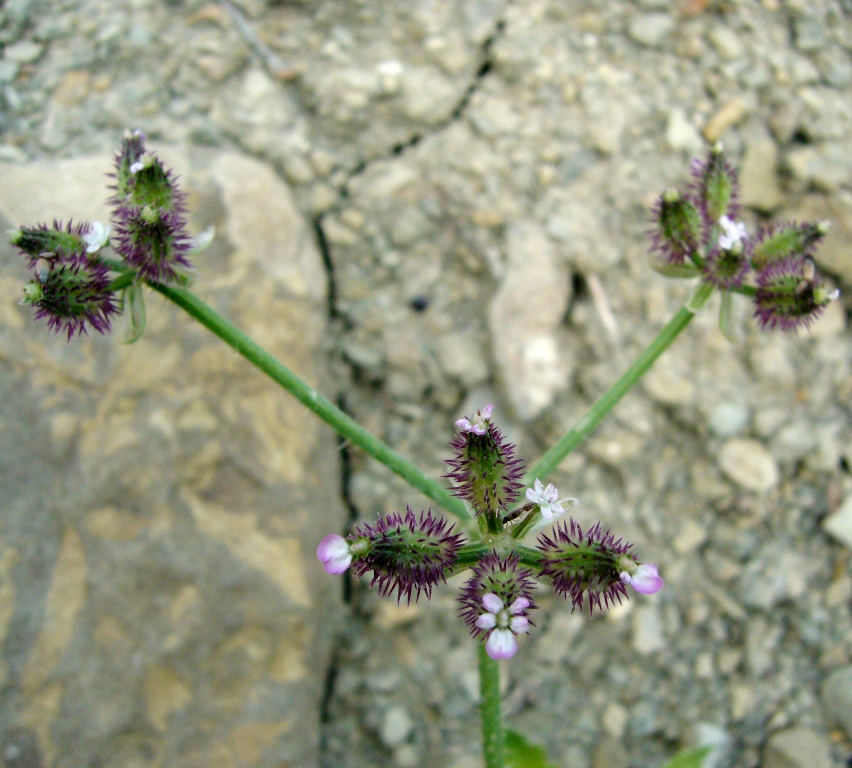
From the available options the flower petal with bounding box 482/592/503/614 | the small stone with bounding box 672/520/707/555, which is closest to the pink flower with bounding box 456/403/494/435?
the flower petal with bounding box 482/592/503/614

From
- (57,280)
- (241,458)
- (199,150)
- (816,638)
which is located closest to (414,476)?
(241,458)

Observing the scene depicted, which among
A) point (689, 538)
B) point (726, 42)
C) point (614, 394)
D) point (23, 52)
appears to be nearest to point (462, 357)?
point (614, 394)

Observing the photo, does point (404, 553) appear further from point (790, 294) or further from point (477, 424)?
point (790, 294)

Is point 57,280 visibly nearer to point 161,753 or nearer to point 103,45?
point 161,753

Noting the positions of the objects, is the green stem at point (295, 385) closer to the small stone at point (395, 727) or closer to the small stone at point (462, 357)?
the small stone at point (462, 357)

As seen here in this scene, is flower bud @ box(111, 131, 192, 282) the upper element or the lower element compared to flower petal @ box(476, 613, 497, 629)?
upper

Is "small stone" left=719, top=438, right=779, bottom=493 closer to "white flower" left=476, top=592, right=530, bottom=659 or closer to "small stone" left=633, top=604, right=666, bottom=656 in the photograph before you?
"small stone" left=633, top=604, right=666, bottom=656

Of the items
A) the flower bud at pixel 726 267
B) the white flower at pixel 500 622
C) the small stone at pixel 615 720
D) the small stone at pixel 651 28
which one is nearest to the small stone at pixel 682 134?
the small stone at pixel 651 28
